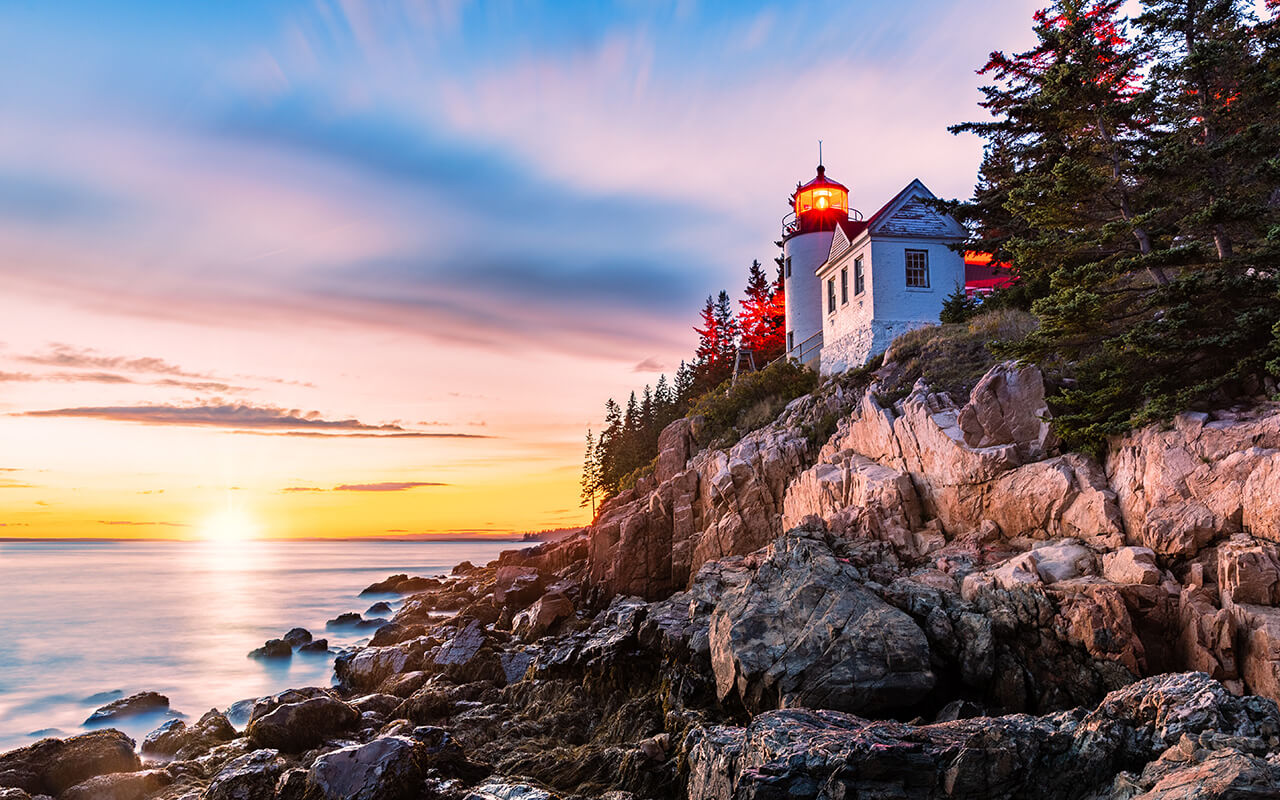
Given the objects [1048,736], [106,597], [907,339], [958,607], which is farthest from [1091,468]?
[106,597]

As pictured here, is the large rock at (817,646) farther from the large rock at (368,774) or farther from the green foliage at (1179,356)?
the green foliage at (1179,356)

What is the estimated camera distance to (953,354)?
20.5 m

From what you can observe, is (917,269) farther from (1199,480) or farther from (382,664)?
(382,664)

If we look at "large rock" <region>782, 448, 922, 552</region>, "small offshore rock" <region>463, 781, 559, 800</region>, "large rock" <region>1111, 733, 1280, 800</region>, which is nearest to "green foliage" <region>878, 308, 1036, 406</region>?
"large rock" <region>782, 448, 922, 552</region>

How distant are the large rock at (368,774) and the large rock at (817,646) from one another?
459cm

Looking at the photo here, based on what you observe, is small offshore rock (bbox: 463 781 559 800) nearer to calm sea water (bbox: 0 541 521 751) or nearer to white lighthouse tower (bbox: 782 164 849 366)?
calm sea water (bbox: 0 541 521 751)

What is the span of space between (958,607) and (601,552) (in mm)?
14005

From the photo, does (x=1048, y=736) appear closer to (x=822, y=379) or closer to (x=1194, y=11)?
(x=1194, y=11)

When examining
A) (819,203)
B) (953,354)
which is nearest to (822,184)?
(819,203)

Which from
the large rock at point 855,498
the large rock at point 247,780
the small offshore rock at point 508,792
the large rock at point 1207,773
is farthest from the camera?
the large rock at point 855,498

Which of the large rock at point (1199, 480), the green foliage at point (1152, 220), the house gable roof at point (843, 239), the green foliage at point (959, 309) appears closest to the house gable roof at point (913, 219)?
the house gable roof at point (843, 239)

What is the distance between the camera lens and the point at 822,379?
1155 inches

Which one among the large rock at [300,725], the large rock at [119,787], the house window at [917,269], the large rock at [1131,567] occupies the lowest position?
the large rock at [119,787]

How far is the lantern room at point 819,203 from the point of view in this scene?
37188mm
